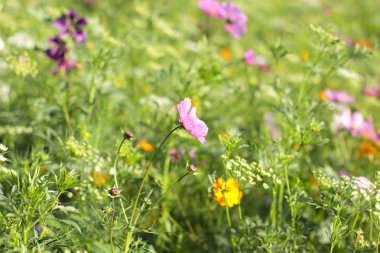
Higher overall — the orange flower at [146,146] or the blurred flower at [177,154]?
the orange flower at [146,146]

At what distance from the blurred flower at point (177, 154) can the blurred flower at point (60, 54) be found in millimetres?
814

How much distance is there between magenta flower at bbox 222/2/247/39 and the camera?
3.14m

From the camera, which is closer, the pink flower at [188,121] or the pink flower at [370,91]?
the pink flower at [188,121]

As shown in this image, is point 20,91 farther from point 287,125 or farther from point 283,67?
point 283,67

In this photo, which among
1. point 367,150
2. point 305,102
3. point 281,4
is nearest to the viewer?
point 305,102

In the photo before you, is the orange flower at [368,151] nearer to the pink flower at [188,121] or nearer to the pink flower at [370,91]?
the pink flower at [370,91]

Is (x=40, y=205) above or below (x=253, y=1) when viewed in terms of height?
above

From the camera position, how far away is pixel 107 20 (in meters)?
5.21

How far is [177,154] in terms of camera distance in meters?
2.68

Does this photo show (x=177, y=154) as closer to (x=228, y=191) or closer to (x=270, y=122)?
(x=228, y=191)

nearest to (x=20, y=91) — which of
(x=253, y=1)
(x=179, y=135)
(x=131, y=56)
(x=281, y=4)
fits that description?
(x=131, y=56)

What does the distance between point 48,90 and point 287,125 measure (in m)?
1.44

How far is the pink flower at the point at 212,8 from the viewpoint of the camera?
306cm

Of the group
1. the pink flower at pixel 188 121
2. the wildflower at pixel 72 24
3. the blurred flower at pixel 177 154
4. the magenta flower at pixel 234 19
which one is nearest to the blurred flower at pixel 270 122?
the magenta flower at pixel 234 19
